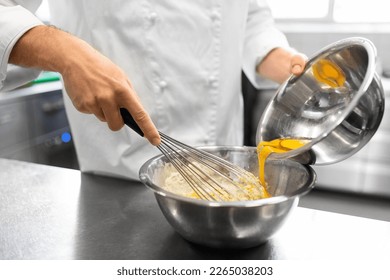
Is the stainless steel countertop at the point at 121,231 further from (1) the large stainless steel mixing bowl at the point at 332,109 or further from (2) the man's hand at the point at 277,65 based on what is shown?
(2) the man's hand at the point at 277,65

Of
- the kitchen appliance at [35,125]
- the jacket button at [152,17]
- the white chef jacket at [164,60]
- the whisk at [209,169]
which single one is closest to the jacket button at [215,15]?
the white chef jacket at [164,60]

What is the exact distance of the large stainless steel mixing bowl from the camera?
0.52m

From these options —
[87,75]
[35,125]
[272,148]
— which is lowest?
[35,125]

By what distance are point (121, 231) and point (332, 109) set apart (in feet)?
1.38

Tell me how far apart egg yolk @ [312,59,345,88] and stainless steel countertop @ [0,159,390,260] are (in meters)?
0.23

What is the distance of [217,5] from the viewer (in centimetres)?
85

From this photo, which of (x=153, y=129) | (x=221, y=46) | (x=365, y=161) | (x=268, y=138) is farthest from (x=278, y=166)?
(x=365, y=161)

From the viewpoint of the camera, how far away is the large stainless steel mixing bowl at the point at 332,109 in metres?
0.52

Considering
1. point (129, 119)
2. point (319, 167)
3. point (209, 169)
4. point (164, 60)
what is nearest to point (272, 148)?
point (209, 169)

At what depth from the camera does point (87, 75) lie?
0.56 meters

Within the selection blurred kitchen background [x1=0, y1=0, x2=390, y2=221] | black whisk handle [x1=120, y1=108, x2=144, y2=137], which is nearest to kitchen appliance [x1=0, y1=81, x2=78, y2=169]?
blurred kitchen background [x1=0, y1=0, x2=390, y2=221]

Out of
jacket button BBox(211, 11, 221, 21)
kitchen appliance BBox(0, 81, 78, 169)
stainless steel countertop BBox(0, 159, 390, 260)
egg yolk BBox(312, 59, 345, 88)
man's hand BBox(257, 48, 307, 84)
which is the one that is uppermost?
jacket button BBox(211, 11, 221, 21)

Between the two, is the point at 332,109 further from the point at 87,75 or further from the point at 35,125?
the point at 35,125

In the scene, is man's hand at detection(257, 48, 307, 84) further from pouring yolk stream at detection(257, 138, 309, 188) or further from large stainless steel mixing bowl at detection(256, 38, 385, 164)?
pouring yolk stream at detection(257, 138, 309, 188)
